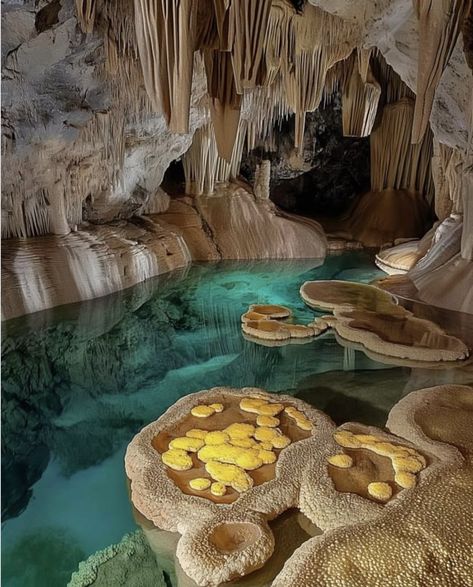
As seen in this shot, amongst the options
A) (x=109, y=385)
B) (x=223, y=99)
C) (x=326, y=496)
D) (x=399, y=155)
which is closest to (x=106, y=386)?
(x=109, y=385)

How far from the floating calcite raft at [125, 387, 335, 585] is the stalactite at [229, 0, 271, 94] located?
2.96m

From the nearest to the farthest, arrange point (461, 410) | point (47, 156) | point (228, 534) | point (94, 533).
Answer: point (228, 534) → point (94, 533) → point (461, 410) → point (47, 156)

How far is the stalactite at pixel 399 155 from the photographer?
461 inches

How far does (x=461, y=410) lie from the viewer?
13.4 ft

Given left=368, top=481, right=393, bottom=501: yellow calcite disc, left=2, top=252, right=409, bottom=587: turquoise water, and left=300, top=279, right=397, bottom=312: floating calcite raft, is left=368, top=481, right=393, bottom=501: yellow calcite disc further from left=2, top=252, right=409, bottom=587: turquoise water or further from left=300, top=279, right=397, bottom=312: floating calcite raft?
left=300, top=279, right=397, bottom=312: floating calcite raft

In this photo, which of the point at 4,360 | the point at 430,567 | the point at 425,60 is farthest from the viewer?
the point at 4,360

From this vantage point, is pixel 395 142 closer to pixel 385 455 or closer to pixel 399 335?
pixel 399 335

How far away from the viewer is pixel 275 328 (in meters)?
6.25

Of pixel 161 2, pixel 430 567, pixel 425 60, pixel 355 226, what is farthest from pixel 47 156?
pixel 355 226

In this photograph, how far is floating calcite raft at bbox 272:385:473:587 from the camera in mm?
2383

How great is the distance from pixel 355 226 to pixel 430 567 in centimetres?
1093

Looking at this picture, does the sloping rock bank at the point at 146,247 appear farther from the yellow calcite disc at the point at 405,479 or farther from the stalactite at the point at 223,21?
the yellow calcite disc at the point at 405,479

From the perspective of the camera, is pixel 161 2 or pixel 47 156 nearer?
pixel 161 2

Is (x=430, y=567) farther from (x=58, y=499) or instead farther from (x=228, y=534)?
(x=58, y=499)
